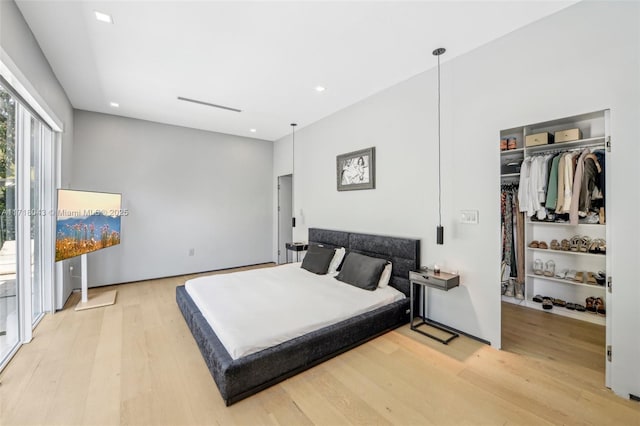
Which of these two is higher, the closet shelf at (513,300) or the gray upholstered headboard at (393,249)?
the gray upholstered headboard at (393,249)

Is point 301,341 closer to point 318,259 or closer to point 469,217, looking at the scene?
point 318,259

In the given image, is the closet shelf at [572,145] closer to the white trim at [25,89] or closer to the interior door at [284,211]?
the interior door at [284,211]

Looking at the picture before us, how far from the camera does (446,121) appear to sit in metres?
2.98

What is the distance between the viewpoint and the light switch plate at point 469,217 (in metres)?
2.77

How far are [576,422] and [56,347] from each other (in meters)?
4.23

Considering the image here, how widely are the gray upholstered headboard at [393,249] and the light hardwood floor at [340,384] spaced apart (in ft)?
2.21

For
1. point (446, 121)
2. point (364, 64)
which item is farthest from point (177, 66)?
point (446, 121)

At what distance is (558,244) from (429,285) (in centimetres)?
193

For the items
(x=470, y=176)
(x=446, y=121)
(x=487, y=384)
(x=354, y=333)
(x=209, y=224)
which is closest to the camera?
(x=487, y=384)

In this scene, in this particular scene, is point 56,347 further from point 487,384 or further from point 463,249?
point 463,249

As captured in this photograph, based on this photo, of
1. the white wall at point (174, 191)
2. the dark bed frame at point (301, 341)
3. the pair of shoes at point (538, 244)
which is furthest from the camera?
the white wall at point (174, 191)

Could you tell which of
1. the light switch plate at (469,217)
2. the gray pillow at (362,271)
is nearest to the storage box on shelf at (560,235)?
the light switch plate at (469,217)

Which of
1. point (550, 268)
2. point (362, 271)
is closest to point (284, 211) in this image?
point (362, 271)

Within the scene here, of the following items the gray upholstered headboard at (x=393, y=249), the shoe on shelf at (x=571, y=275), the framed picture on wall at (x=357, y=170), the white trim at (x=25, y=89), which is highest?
the white trim at (x=25, y=89)
